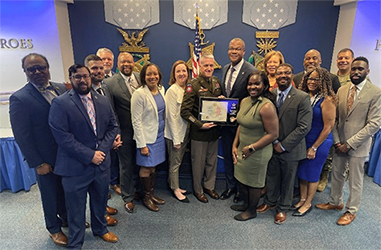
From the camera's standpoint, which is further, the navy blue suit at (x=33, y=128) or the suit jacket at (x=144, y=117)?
the suit jacket at (x=144, y=117)

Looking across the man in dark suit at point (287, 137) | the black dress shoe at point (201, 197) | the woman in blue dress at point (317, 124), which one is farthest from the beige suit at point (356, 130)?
the black dress shoe at point (201, 197)

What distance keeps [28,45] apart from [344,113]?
490 cm

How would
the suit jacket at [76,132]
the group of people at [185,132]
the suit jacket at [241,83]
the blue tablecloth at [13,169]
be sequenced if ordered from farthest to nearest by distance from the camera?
1. the blue tablecloth at [13,169]
2. the suit jacket at [241,83]
3. the group of people at [185,132]
4. the suit jacket at [76,132]

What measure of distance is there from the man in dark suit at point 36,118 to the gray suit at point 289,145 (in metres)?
2.14

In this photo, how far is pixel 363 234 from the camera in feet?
7.78

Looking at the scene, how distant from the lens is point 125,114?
8.27 feet

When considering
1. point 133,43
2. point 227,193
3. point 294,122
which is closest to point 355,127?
point 294,122

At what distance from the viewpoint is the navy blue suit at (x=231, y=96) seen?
2.60 metres

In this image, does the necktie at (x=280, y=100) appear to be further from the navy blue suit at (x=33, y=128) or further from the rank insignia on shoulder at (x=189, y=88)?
the navy blue suit at (x=33, y=128)

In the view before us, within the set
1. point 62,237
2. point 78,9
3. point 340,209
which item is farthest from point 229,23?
point 62,237

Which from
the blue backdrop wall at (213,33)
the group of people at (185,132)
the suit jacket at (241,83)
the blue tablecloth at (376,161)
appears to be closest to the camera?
the group of people at (185,132)

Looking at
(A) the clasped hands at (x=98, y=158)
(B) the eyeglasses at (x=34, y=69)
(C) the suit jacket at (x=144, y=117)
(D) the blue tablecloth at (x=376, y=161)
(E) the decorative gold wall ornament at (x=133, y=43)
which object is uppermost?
(E) the decorative gold wall ornament at (x=133, y=43)

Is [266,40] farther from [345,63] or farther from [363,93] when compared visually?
[363,93]

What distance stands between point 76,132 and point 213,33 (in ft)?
13.7
